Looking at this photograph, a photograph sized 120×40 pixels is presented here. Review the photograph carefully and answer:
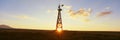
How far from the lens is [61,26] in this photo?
1756 inches

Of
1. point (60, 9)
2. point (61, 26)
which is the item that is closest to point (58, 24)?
point (61, 26)

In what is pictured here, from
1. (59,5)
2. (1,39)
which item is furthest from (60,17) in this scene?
(1,39)

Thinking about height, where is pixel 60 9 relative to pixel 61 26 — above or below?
above

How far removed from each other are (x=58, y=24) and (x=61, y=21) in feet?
2.89

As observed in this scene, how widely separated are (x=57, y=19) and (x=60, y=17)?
0.80 m

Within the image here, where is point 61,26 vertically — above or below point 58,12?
below

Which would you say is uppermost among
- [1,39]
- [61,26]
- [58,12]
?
[58,12]

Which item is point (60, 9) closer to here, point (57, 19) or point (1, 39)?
point (57, 19)

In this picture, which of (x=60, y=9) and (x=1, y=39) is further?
(x=60, y=9)

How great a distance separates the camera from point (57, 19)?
4406cm

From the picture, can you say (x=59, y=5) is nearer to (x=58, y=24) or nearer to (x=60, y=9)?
(x=60, y=9)

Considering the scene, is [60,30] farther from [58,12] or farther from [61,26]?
[58,12]

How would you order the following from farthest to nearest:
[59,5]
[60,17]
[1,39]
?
[60,17] < [59,5] < [1,39]

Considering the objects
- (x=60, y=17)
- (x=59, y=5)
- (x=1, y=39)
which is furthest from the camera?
(x=60, y=17)
